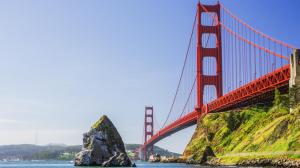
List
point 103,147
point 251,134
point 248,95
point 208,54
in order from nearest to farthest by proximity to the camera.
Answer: point 251,134, point 103,147, point 248,95, point 208,54

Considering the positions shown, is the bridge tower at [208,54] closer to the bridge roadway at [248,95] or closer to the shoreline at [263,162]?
the bridge roadway at [248,95]

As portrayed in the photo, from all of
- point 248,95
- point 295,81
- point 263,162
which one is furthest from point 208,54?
point 263,162

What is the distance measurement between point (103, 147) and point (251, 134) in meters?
28.8

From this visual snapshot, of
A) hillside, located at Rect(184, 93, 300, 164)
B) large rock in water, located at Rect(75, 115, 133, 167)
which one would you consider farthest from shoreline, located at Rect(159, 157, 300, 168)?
large rock in water, located at Rect(75, 115, 133, 167)

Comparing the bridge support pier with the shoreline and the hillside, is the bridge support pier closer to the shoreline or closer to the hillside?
the hillside

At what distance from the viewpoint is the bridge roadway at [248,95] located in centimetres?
9719

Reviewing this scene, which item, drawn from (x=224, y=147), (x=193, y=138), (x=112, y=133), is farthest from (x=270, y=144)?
(x=193, y=138)

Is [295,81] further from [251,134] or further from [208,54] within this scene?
[208,54]

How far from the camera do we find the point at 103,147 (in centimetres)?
9956

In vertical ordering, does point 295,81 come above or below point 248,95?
above

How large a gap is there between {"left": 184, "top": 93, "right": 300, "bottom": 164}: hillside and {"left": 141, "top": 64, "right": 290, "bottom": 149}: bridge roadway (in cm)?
221

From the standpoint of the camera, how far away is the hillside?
78000 mm

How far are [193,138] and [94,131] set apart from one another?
38676 millimetres

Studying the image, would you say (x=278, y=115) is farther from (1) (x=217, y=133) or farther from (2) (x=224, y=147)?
(1) (x=217, y=133)
